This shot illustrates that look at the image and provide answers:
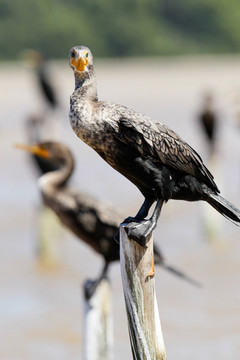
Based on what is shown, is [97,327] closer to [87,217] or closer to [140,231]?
[87,217]

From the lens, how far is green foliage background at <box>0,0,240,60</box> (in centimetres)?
3534

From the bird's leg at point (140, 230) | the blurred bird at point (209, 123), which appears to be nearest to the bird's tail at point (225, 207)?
the bird's leg at point (140, 230)

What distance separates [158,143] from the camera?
3404 mm

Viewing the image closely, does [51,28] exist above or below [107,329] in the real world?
above

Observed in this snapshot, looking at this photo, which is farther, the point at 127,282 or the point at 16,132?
the point at 16,132

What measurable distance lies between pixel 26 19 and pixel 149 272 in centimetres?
3326

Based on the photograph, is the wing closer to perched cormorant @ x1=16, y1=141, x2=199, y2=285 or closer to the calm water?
perched cormorant @ x1=16, y1=141, x2=199, y2=285

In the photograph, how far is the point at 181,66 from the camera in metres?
36.4

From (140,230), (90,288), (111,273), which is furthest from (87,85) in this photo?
(111,273)

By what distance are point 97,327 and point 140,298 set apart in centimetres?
137

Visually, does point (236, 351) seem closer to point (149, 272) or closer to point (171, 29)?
point (149, 272)

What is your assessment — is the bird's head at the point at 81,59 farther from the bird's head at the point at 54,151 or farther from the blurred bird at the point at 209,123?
the blurred bird at the point at 209,123

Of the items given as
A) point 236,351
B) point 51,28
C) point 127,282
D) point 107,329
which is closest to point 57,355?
point 236,351

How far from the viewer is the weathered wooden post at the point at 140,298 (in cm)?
343
